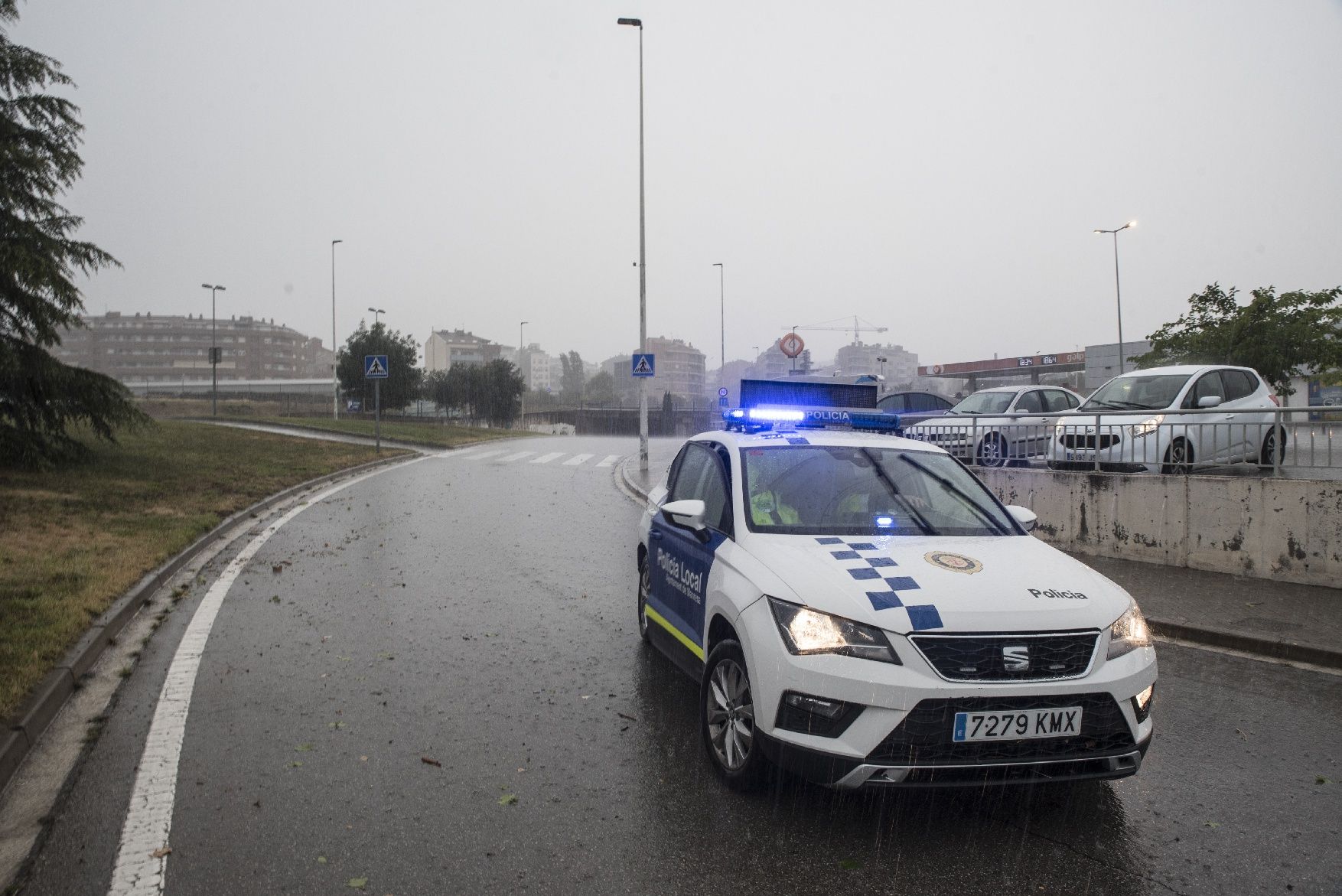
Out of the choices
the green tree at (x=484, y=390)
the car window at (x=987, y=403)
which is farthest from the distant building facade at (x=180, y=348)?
the car window at (x=987, y=403)

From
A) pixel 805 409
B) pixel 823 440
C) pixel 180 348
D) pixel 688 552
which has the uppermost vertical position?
pixel 180 348

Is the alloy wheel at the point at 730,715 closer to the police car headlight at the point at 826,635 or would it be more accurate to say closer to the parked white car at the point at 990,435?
the police car headlight at the point at 826,635

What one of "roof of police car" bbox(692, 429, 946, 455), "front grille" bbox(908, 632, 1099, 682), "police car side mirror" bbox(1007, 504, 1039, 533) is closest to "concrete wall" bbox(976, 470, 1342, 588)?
"roof of police car" bbox(692, 429, 946, 455)

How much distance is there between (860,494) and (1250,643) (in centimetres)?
380

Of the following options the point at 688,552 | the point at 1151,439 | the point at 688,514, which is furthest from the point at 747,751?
the point at 1151,439

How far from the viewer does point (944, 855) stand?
345 centimetres

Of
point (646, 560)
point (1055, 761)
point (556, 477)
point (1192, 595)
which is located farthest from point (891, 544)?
point (556, 477)

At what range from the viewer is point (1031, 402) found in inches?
639

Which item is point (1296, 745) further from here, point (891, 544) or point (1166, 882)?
point (891, 544)

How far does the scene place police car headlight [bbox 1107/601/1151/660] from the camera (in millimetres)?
3730

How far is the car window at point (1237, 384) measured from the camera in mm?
13281

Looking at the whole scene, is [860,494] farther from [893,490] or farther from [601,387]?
[601,387]

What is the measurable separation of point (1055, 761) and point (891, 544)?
123cm

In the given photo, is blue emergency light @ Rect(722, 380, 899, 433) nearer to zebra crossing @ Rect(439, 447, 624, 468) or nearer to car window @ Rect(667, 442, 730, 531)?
car window @ Rect(667, 442, 730, 531)
